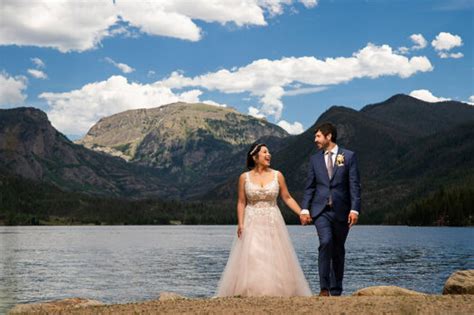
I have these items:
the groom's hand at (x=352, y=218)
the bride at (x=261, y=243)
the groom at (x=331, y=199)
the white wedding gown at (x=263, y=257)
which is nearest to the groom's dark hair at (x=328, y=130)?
the groom at (x=331, y=199)

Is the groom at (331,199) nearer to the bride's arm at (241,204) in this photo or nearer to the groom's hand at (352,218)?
the groom's hand at (352,218)

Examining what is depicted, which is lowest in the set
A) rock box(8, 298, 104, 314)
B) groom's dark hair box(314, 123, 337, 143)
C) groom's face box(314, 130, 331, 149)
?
rock box(8, 298, 104, 314)

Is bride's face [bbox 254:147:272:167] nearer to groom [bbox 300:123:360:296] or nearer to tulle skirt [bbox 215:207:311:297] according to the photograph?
tulle skirt [bbox 215:207:311:297]

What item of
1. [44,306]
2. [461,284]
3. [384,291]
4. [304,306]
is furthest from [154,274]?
[304,306]

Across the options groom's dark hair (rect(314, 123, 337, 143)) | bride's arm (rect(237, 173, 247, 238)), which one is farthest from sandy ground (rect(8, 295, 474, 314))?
groom's dark hair (rect(314, 123, 337, 143))

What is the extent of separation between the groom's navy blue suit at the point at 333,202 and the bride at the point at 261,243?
1359mm

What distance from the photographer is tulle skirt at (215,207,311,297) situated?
20.0 metres

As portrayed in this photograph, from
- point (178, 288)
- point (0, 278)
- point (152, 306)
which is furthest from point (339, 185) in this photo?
point (0, 278)

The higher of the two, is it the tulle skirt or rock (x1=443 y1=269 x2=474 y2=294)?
the tulle skirt

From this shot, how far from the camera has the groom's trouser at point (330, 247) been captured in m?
18.6

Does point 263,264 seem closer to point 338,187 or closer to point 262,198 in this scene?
point 262,198

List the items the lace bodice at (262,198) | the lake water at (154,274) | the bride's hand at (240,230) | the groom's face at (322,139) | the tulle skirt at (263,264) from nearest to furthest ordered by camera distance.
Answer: the groom's face at (322,139)
the tulle skirt at (263,264)
the bride's hand at (240,230)
the lace bodice at (262,198)
the lake water at (154,274)

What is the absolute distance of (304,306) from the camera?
665 inches

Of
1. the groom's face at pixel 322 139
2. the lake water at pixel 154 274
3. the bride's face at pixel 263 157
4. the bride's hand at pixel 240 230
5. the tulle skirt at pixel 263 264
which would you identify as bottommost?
the lake water at pixel 154 274
